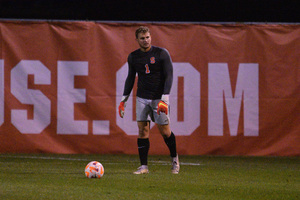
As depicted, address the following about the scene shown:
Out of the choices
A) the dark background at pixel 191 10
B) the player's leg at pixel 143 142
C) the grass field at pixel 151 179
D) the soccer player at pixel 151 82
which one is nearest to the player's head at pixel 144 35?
the soccer player at pixel 151 82

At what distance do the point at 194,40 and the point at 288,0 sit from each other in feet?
14.0

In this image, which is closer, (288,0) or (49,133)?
(49,133)

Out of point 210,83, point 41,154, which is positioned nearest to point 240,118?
point 210,83

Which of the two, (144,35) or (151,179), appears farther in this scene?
(144,35)

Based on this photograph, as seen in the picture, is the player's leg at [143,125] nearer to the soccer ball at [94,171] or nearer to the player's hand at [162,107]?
the player's hand at [162,107]

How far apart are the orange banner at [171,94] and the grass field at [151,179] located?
0.75m

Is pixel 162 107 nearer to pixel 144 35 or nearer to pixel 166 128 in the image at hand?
pixel 166 128

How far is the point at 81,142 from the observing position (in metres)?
12.2

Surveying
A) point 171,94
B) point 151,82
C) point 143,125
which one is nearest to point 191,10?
point 171,94

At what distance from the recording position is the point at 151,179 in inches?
301

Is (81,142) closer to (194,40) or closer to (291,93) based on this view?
(194,40)

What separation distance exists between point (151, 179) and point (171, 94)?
4783 millimetres

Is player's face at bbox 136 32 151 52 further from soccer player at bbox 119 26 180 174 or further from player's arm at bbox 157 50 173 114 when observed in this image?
player's arm at bbox 157 50 173 114

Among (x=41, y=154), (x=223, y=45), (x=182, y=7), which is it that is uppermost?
(x=182, y=7)
